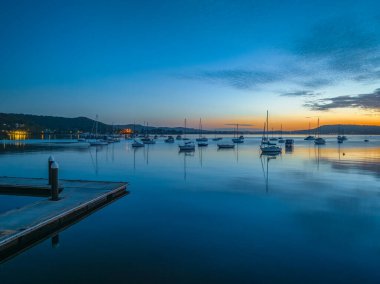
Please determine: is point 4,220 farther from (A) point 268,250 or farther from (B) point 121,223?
(A) point 268,250

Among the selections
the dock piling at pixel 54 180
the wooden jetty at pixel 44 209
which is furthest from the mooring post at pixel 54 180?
the wooden jetty at pixel 44 209

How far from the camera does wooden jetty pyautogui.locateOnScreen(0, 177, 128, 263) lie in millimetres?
8898

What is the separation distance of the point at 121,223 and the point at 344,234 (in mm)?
8518

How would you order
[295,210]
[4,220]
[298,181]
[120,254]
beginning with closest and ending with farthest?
[120,254] → [4,220] → [295,210] → [298,181]

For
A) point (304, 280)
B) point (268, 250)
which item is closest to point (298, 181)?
point (268, 250)

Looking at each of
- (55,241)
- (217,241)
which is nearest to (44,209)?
(55,241)

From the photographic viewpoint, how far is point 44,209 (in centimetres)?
1147

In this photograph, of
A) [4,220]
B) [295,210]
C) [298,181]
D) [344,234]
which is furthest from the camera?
[298,181]

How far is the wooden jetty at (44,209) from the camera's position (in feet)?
29.2

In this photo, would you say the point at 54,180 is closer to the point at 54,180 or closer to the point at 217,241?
the point at 54,180

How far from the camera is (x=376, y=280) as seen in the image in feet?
24.9

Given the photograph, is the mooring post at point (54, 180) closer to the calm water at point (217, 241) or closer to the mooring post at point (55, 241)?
the calm water at point (217, 241)

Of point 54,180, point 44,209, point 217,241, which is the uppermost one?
point 54,180

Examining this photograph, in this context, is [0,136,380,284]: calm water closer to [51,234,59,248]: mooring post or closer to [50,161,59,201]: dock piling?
[51,234,59,248]: mooring post
